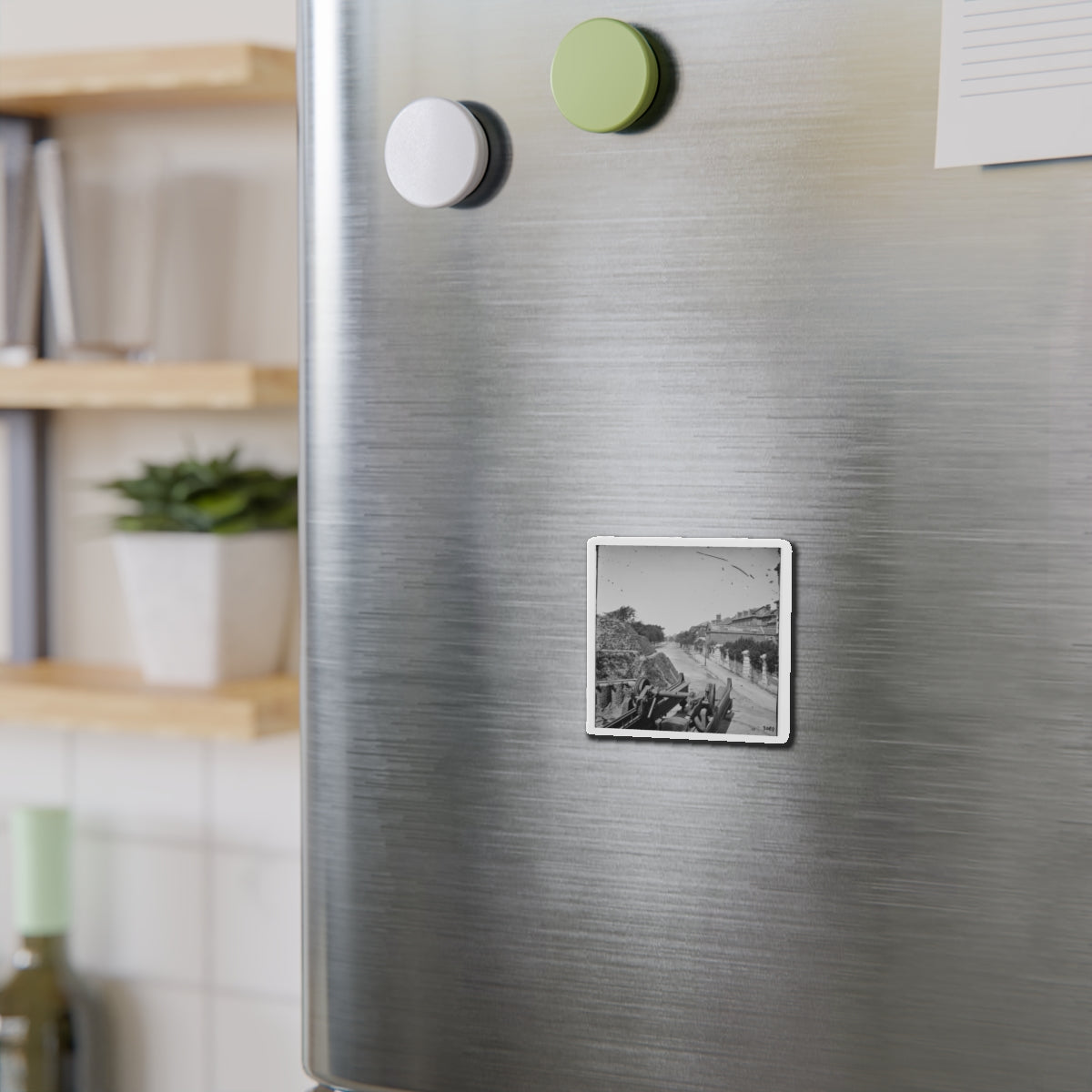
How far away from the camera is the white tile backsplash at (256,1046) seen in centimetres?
125

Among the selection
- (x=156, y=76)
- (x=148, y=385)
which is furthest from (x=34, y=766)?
(x=156, y=76)

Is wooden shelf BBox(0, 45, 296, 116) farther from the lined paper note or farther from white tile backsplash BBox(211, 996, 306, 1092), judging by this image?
white tile backsplash BBox(211, 996, 306, 1092)

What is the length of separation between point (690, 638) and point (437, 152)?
0.23 meters

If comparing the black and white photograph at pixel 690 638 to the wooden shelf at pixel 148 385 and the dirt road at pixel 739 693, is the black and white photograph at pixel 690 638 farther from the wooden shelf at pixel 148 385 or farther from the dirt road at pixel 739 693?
the wooden shelf at pixel 148 385

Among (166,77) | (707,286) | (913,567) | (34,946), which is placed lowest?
(34,946)

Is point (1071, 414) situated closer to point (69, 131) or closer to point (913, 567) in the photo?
point (913, 567)

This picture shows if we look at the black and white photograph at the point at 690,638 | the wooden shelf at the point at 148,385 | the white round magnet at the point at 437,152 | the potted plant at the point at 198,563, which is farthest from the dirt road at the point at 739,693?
the potted plant at the point at 198,563

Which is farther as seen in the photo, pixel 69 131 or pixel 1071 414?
pixel 69 131

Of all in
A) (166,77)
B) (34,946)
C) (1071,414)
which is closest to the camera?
(1071,414)

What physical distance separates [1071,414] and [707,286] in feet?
0.49

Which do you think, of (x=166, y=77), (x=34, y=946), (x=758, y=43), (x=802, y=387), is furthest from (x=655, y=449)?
(x=34, y=946)

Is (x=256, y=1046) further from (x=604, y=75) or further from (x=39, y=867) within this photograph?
(x=604, y=75)

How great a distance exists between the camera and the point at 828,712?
520mm

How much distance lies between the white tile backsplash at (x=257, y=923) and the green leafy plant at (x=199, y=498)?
34cm
